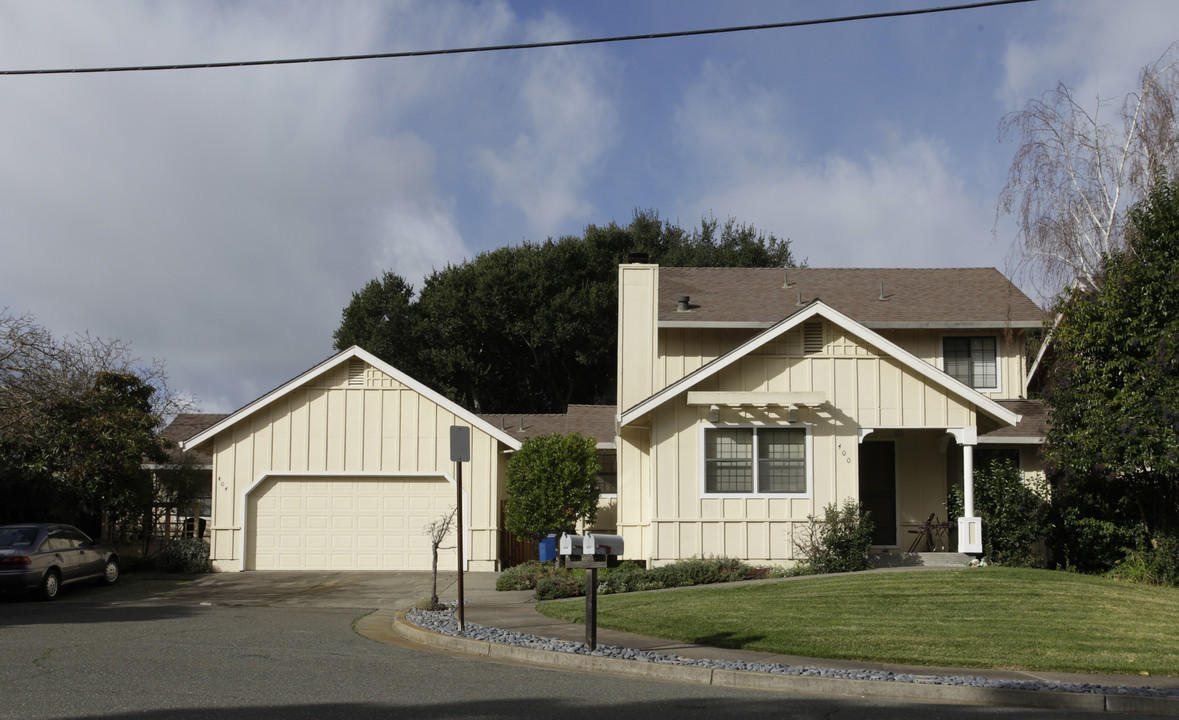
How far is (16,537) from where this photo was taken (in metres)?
17.6

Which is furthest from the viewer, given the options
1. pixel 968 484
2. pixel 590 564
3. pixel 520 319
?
pixel 520 319

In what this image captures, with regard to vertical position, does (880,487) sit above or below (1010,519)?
above

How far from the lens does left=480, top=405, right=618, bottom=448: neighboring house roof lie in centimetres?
2591

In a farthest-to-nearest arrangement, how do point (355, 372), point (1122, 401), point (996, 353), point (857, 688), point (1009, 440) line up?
point (355, 372), point (996, 353), point (1009, 440), point (1122, 401), point (857, 688)

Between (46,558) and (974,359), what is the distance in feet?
63.2

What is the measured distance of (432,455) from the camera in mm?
22797

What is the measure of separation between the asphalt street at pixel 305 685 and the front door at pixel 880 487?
11994mm

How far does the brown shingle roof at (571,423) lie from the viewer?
26.1 m

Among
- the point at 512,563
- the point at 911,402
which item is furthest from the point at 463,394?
the point at 911,402

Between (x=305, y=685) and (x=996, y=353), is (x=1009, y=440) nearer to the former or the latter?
(x=996, y=353)

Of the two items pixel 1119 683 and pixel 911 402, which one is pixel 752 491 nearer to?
pixel 911 402

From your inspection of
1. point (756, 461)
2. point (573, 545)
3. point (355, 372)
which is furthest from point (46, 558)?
point (756, 461)

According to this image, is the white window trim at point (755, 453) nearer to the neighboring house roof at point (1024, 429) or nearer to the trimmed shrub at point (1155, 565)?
the neighboring house roof at point (1024, 429)

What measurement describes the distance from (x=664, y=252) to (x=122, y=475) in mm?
31008
